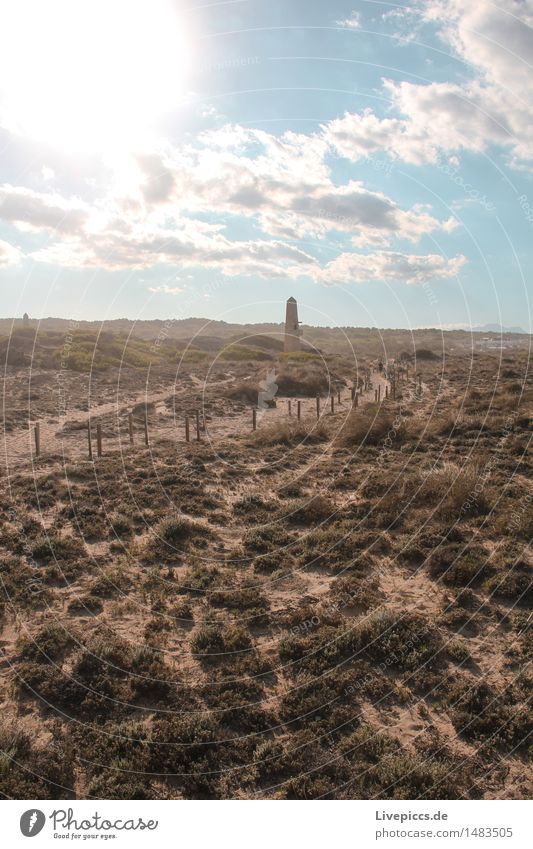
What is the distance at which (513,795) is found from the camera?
652cm

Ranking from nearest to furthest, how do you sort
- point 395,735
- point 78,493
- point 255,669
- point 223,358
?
1. point 395,735
2. point 255,669
3. point 78,493
4. point 223,358

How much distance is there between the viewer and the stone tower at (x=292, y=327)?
215 feet

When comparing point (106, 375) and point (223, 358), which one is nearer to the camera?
point (106, 375)

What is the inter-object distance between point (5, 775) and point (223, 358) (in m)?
69.9

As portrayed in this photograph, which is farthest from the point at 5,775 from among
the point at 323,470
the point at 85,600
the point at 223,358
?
the point at 223,358
